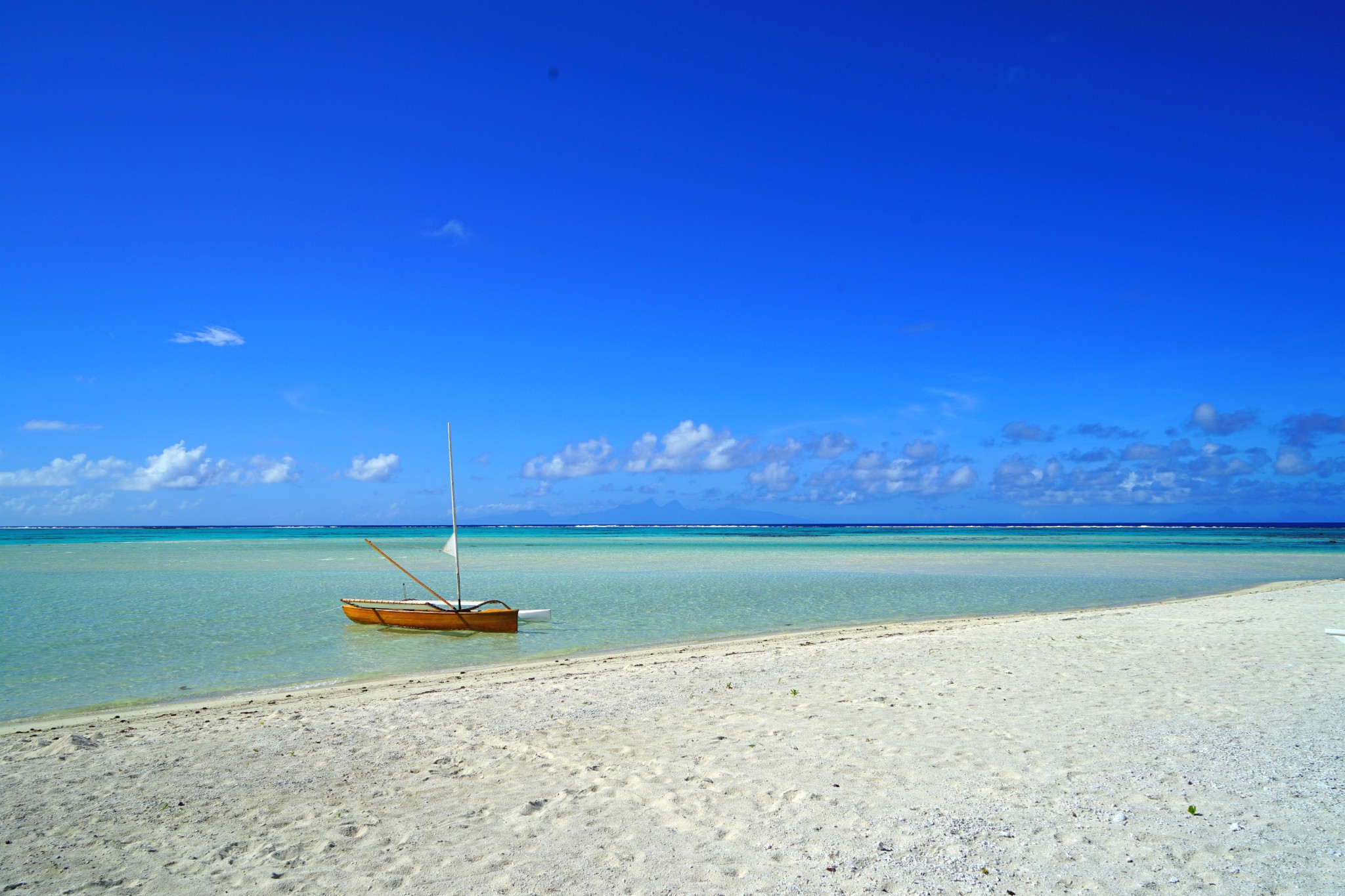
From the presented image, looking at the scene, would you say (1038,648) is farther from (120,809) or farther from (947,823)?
(120,809)

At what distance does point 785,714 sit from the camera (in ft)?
31.2

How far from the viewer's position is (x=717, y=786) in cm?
701

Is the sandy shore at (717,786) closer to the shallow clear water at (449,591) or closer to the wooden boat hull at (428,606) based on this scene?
the shallow clear water at (449,591)

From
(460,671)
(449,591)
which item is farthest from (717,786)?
(449,591)

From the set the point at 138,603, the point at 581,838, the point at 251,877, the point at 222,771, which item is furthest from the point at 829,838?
the point at 138,603

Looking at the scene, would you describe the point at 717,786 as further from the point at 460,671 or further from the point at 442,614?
the point at 442,614

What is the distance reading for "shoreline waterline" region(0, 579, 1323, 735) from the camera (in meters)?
11.1

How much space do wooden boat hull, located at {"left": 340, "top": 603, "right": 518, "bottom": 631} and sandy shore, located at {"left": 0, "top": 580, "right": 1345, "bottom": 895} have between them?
6.52m

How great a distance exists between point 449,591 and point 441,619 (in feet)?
39.0

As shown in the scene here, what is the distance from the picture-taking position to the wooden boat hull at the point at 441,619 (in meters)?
18.8

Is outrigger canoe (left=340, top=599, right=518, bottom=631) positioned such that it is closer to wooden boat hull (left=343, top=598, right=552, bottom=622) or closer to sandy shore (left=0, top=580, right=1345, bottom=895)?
wooden boat hull (left=343, top=598, right=552, bottom=622)

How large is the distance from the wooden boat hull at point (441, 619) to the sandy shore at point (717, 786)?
21.4 feet

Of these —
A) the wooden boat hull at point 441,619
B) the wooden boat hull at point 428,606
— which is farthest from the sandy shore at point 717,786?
the wooden boat hull at point 428,606

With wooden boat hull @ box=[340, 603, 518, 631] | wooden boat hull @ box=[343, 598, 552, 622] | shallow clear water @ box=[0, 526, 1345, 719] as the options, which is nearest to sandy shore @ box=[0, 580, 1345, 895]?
shallow clear water @ box=[0, 526, 1345, 719]
